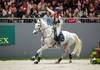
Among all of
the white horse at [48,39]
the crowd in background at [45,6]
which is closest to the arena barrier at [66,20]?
the crowd in background at [45,6]

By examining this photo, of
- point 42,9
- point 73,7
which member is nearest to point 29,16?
point 42,9

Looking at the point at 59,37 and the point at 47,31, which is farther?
the point at 59,37

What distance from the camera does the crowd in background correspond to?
2912cm

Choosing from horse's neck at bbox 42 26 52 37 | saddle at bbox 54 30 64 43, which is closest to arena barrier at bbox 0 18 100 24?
saddle at bbox 54 30 64 43

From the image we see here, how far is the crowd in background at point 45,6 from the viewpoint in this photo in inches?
1147

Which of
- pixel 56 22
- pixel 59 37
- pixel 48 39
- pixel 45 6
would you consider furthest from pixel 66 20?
pixel 48 39

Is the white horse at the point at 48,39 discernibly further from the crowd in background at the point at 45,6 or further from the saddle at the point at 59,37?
the crowd in background at the point at 45,6

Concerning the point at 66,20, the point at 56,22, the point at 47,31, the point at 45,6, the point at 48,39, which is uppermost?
the point at 45,6

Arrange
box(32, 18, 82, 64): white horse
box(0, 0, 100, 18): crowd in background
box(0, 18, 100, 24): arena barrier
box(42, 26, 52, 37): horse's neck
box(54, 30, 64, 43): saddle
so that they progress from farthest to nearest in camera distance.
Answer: box(0, 0, 100, 18): crowd in background
box(0, 18, 100, 24): arena barrier
box(54, 30, 64, 43): saddle
box(42, 26, 52, 37): horse's neck
box(32, 18, 82, 64): white horse

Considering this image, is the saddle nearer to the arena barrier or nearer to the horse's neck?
the horse's neck

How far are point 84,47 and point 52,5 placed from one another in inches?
120

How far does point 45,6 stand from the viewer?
2966cm

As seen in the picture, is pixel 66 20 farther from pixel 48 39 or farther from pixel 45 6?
pixel 48 39

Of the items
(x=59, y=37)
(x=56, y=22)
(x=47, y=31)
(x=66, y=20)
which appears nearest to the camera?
(x=47, y=31)
